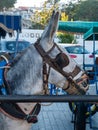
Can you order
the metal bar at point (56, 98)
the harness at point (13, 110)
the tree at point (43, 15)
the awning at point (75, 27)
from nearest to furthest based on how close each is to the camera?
the metal bar at point (56, 98) < the harness at point (13, 110) < the awning at point (75, 27) < the tree at point (43, 15)

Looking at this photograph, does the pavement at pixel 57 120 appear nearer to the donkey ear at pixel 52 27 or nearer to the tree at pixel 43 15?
the donkey ear at pixel 52 27

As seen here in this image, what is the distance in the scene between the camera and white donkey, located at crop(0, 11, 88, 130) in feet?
9.43

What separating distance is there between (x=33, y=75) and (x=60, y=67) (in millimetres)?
229

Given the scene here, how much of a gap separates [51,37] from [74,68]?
0.34m

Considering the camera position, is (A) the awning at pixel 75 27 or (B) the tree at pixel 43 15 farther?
(B) the tree at pixel 43 15

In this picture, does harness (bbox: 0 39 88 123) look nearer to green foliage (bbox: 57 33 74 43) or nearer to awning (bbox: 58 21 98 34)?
awning (bbox: 58 21 98 34)

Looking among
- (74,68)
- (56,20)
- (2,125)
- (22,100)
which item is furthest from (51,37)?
(22,100)

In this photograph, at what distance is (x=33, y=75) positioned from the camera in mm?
2922

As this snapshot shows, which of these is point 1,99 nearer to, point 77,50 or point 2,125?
point 2,125

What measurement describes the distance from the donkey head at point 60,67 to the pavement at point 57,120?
12.4 feet

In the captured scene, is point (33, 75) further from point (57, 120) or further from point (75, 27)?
point (75, 27)

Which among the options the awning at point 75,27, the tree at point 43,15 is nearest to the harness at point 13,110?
the awning at point 75,27

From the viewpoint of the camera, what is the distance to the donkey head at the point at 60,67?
9.64 ft

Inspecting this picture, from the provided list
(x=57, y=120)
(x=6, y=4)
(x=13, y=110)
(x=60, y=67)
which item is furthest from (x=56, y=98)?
(x=6, y=4)
